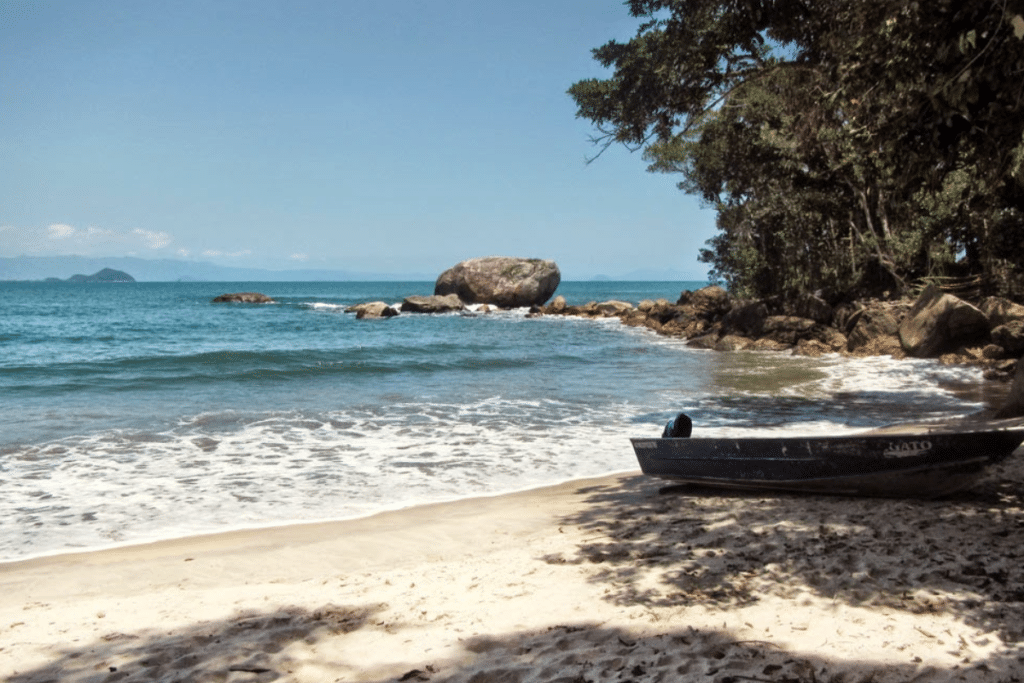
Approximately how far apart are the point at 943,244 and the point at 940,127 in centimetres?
1766

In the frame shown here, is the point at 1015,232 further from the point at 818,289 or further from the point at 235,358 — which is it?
the point at 235,358

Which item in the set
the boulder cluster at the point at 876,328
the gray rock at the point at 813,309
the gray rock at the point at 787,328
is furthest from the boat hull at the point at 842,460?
the gray rock at the point at 813,309

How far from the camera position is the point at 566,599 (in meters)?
5.27

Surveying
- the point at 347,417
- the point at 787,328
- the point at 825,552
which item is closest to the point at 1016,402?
the point at 825,552

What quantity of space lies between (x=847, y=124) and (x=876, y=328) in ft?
27.9

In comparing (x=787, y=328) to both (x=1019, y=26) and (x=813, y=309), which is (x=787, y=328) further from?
(x=1019, y=26)

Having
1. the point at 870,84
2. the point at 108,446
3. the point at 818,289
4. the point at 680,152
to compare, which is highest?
the point at 680,152

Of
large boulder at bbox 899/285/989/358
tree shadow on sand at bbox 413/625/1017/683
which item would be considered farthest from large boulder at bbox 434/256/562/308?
tree shadow on sand at bbox 413/625/1017/683

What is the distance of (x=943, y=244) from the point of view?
2381cm

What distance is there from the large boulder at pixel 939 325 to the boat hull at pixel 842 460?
15743 millimetres

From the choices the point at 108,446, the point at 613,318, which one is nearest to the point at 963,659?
the point at 108,446

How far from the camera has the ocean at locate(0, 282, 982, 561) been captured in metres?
8.72

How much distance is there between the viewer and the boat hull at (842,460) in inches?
259

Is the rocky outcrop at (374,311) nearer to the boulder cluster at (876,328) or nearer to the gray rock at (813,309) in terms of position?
the boulder cluster at (876,328)
